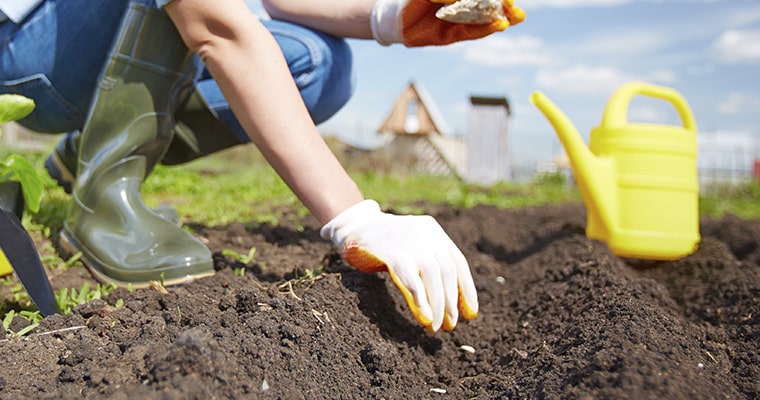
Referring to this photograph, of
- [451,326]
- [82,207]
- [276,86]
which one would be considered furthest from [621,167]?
[82,207]

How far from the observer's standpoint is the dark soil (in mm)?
877

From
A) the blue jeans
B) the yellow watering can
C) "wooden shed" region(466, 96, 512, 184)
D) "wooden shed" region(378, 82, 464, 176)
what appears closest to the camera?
the blue jeans

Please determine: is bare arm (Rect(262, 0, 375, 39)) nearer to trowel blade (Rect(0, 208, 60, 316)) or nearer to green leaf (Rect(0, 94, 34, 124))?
green leaf (Rect(0, 94, 34, 124))

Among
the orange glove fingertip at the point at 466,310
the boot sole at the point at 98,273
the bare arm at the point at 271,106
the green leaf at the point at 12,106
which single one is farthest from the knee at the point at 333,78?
the orange glove fingertip at the point at 466,310

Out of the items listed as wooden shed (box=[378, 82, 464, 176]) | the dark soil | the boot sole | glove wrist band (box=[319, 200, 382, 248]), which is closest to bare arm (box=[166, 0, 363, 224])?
glove wrist band (box=[319, 200, 382, 248])

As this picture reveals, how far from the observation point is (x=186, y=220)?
8.09ft

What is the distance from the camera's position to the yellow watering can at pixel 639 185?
231 cm

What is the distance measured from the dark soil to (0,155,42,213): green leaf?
29 centimetres

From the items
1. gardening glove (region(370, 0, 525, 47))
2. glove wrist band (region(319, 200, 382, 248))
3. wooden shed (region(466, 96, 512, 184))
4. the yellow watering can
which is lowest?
wooden shed (region(466, 96, 512, 184))

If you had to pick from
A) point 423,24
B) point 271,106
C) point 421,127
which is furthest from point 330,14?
point 421,127

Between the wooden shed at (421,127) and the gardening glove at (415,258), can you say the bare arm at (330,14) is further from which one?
the wooden shed at (421,127)

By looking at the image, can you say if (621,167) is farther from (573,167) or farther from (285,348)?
(285,348)

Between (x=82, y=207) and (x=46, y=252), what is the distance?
298 mm

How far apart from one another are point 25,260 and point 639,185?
2.05 metres
